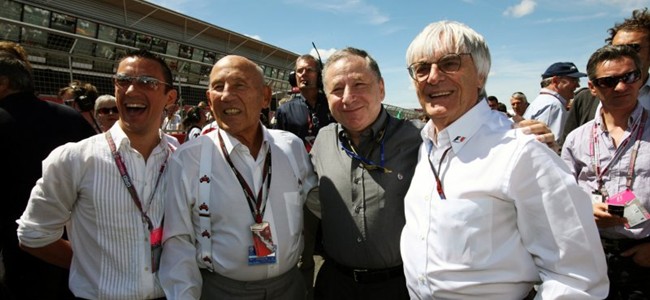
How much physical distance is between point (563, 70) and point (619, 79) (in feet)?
11.3

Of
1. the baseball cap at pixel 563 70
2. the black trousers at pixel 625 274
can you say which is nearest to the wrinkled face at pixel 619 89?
the black trousers at pixel 625 274

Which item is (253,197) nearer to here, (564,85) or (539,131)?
(539,131)

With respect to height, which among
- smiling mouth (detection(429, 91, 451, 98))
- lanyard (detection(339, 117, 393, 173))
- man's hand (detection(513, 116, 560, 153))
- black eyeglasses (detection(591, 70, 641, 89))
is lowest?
lanyard (detection(339, 117, 393, 173))

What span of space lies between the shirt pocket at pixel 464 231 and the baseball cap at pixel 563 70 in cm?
499

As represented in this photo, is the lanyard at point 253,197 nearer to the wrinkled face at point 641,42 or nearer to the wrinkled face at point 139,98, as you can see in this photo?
the wrinkled face at point 139,98

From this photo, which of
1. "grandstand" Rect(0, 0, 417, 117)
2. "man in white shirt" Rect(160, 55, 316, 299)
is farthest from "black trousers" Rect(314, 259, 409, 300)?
"grandstand" Rect(0, 0, 417, 117)

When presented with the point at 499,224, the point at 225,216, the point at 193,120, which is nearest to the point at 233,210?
the point at 225,216

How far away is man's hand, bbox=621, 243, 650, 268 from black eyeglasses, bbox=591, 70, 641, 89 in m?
1.08

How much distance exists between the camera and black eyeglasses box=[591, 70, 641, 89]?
2488 millimetres

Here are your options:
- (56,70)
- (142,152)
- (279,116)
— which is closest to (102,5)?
(56,70)

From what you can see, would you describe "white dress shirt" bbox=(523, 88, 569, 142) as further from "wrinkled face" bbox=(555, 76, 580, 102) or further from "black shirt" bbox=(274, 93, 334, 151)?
"black shirt" bbox=(274, 93, 334, 151)

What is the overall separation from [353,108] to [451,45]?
0.72 metres

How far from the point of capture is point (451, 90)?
1.75 meters

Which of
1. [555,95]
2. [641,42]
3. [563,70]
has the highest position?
[563,70]
